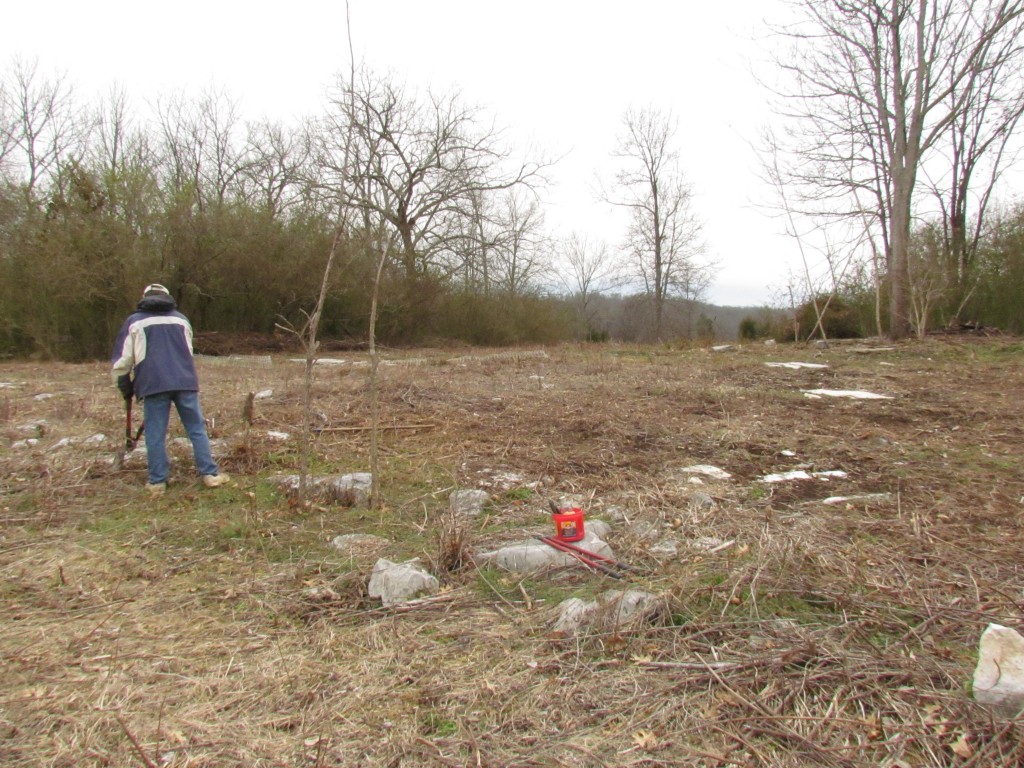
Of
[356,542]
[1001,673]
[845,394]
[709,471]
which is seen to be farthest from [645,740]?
[845,394]

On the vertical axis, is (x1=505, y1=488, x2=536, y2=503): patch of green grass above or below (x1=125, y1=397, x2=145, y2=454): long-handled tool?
below

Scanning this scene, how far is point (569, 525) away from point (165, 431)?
108 inches

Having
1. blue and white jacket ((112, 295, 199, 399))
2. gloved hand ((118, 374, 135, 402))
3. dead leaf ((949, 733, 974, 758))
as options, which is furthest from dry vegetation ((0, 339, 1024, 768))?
blue and white jacket ((112, 295, 199, 399))

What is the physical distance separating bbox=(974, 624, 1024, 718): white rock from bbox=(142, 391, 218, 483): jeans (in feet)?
13.0

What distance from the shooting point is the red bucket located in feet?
8.88

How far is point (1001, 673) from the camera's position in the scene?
5.17 ft

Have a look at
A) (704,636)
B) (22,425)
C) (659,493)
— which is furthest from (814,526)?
(22,425)

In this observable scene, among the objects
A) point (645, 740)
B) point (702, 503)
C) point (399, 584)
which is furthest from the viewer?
point (702, 503)

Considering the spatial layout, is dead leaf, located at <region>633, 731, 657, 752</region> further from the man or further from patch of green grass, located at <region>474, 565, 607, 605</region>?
the man

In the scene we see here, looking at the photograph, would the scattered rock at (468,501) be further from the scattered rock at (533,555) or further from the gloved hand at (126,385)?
the gloved hand at (126,385)

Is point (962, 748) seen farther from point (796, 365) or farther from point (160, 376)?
point (796, 365)

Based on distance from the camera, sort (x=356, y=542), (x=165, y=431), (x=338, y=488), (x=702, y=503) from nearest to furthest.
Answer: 1. (x=356, y=542)
2. (x=702, y=503)
3. (x=338, y=488)
4. (x=165, y=431)

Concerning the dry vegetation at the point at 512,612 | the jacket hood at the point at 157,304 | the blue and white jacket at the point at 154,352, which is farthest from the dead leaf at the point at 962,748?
the jacket hood at the point at 157,304

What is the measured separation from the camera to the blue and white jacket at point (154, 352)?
3908mm
